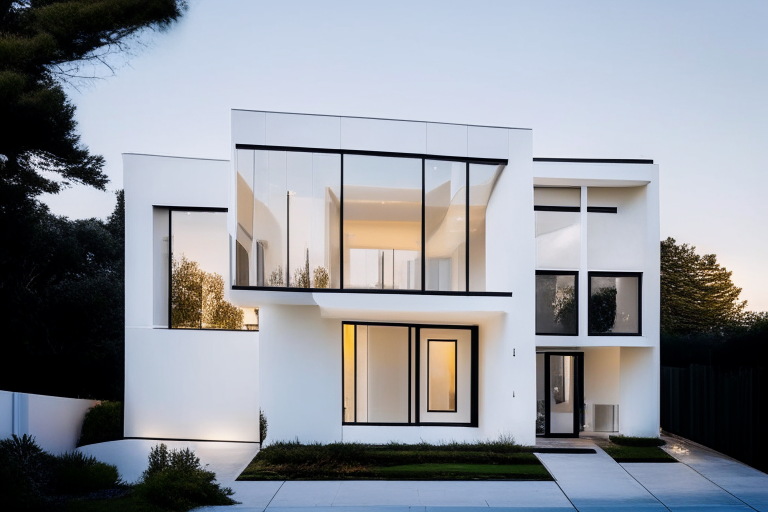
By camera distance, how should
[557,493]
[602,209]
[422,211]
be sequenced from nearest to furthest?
1. [557,493]
2. [422,211]
3. [602,209]

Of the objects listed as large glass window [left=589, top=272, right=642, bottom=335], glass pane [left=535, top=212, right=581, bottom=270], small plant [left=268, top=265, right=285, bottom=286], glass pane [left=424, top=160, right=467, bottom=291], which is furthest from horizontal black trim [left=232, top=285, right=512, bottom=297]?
large glass window [left=589, top=272, right=642, bottom=335]

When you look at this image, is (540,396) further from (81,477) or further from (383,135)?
(81,477)

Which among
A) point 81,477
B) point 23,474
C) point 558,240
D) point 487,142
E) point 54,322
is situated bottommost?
point 81,477

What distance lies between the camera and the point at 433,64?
1748cm

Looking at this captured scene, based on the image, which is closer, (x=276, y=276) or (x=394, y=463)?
(x=394, y=463)

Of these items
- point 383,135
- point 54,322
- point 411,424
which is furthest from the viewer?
point 54,322

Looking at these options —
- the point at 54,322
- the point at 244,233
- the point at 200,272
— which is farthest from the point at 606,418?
the point at 54,322

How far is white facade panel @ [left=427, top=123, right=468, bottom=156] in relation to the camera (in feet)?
39.6

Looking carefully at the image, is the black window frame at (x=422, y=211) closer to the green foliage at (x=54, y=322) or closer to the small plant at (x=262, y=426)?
the small plant at (x=262, y=426)

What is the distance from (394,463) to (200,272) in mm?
6985

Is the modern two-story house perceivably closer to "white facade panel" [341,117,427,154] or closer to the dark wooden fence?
"white facade panel" [341,117,427,154]

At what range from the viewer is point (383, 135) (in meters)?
11.9

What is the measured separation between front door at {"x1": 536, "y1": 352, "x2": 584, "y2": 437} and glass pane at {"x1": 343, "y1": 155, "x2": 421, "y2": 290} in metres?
4.25

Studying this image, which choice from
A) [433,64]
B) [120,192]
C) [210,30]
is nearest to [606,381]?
[433,64]
